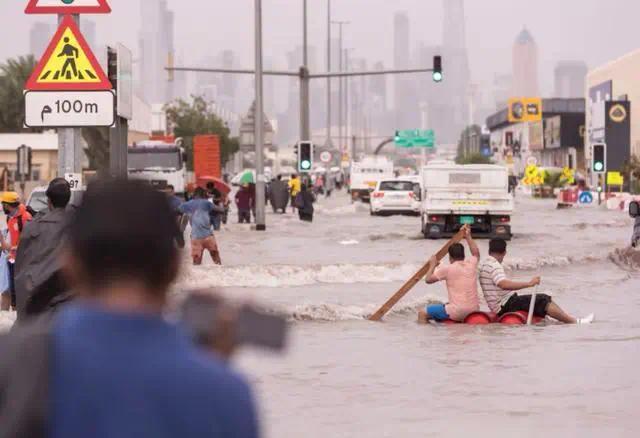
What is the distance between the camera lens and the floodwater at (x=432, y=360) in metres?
10.8

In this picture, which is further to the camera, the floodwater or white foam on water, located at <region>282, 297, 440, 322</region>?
white foam on water, located at <region>282, 297, 440, 322</region>

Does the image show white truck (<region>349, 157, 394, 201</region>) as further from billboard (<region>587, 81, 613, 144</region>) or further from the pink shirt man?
the pink shirt man

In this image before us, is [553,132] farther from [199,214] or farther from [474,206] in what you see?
[199,214]

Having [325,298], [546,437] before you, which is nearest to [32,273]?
[546,437]

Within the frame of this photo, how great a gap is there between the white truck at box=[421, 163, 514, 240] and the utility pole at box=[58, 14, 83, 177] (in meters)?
28.3

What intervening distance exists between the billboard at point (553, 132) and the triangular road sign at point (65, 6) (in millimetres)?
142178

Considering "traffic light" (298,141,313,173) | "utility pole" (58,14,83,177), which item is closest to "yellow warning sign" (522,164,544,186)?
"traffic light" (298,141,313,173)

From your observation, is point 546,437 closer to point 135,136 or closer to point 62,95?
point 62,95

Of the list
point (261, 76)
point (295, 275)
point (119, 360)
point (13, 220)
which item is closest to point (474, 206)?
point (261, 76)

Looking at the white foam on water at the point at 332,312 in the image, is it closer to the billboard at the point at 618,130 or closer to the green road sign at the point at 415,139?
the billboard at the point at 618,130

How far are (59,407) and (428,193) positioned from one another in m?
38.7

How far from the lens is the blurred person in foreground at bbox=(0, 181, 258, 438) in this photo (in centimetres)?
295

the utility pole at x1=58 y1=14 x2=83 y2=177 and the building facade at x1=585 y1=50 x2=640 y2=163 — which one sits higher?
the building facade at x1=585 y1=50 x2=640 y2=163

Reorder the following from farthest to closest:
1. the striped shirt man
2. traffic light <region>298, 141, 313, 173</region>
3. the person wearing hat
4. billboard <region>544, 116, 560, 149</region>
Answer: billboard <region>544, 116, 560, 149</region>
traffic light <region>298, 141, 313, 173</region>
the striped shirt man
the person wearing hat
